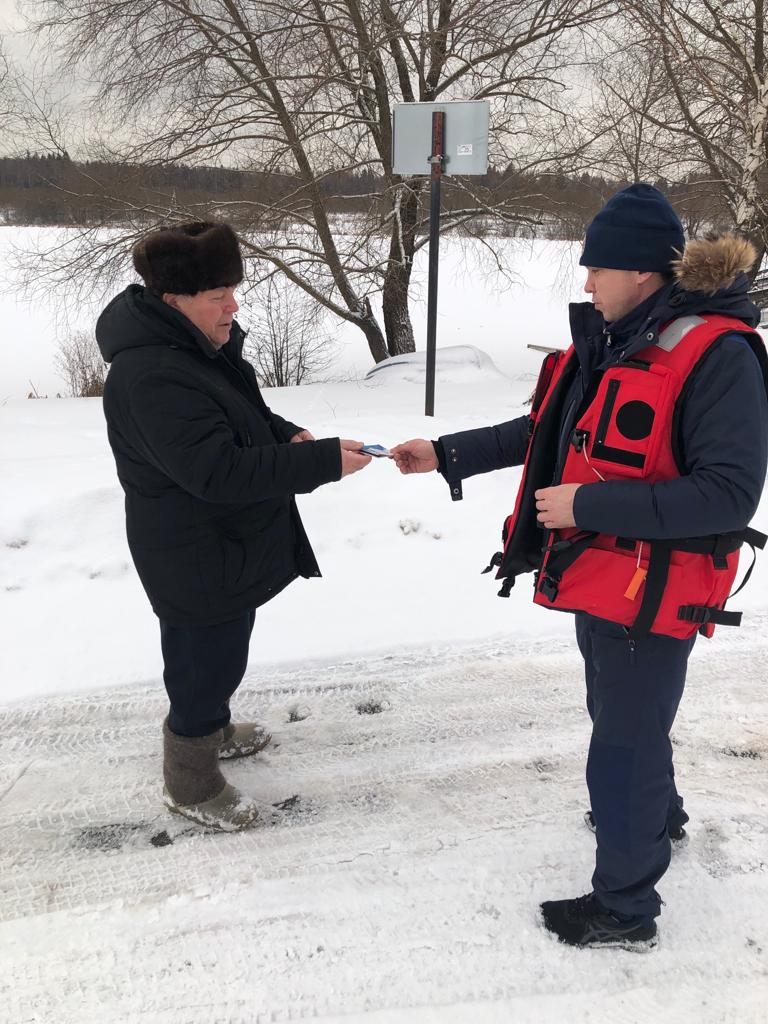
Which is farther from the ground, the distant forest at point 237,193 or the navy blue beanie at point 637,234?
the distant forest at point 237,193

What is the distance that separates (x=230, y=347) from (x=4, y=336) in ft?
66.2

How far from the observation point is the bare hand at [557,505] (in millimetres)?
1679

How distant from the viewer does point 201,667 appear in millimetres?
2262

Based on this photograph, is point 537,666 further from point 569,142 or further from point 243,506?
point 569,142

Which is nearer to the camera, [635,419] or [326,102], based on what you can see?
[635,419]

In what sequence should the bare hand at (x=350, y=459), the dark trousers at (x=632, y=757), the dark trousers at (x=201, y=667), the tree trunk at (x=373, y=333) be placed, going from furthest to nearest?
1. the tree trunk at (x=373, y=333)
2. the dark trousers at (x=201, y=667)
3. the bare hand at (x=350, y=459)
4. the dark trousers at (x=632, y=757)

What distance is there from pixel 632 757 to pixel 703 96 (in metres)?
8.90

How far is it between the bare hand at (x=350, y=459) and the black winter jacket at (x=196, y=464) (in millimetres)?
23

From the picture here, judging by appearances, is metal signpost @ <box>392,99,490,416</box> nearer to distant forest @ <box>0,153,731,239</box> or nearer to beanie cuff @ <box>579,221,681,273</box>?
distant forest @ <box>0,153,731,239</box>

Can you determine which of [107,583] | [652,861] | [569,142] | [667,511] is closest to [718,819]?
[652,861]

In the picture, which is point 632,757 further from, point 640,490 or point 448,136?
point 448,136

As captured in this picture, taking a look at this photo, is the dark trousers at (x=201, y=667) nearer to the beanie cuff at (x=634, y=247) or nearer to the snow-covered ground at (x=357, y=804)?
the snow-covered ground at (x=357, y=804)

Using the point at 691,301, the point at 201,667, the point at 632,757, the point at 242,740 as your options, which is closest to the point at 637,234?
the point at 691,301

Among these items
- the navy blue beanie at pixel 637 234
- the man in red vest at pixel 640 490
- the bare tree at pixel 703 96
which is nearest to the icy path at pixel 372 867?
the man in red vest at pixel 640 490
